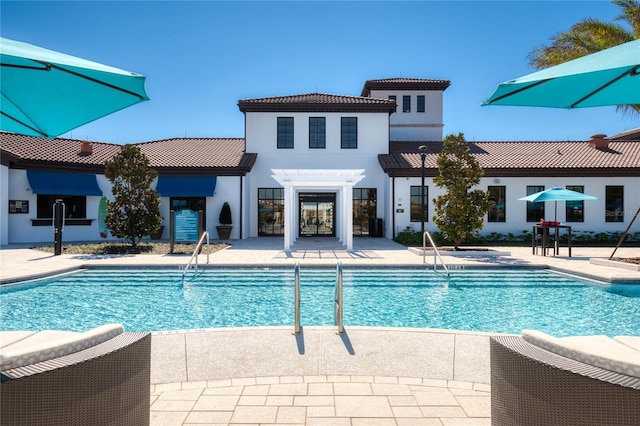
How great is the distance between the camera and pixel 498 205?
21516 mm

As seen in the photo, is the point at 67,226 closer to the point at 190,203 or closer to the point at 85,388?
the point at 190,203

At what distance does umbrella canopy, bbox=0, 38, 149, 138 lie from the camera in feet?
11.6

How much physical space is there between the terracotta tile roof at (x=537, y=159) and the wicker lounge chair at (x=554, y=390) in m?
19.1

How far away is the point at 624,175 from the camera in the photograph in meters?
21.2

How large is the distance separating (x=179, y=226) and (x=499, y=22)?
13.7 metres

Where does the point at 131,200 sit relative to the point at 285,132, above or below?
below

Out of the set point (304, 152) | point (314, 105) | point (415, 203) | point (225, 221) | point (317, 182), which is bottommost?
point (225, 221)

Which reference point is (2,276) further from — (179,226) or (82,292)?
(179,226)

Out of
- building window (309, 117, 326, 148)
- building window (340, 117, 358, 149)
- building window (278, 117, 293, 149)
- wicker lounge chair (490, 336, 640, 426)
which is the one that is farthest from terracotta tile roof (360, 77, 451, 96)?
wicker lounge chair (490, 336, 640, 426)

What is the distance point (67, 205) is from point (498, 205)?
71.5 feet

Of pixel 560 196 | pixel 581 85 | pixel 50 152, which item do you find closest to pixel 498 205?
pixel 560 196

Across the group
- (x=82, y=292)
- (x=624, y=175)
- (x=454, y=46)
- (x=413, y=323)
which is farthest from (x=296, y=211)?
(x=624, y=175)

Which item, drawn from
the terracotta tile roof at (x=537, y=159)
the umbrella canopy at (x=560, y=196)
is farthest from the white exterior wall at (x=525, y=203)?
the umbrella canopy at (x=560, y=196)

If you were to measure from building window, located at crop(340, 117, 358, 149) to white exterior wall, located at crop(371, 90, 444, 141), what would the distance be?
6687mm
